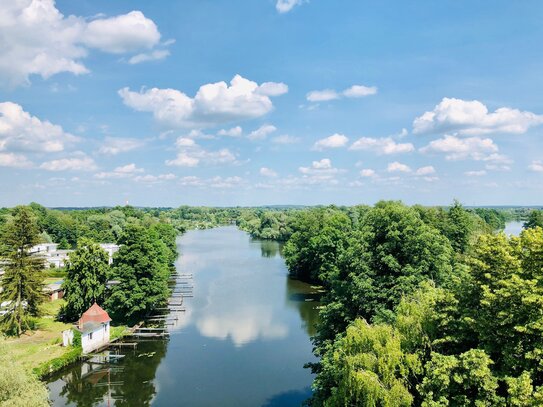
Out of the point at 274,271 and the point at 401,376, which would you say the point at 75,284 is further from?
the point at 274,271

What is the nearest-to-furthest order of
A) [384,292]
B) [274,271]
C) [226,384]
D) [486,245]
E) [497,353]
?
[497,353] → [486,245] → [384,292] → [226,384] → [274,271]

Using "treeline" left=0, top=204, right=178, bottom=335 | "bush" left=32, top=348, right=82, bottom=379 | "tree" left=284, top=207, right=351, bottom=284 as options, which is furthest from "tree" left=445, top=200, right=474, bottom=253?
"bush" left=32, top=348, right=82, bottom=379

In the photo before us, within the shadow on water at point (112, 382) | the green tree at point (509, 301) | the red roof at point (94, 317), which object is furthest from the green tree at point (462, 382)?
the red roof at point (94, 317)

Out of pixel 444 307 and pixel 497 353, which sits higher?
pixel 444 307

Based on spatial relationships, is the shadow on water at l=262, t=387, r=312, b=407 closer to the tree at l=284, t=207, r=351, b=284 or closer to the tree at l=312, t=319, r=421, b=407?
the tree at l=312, t=319, r=421, b=407

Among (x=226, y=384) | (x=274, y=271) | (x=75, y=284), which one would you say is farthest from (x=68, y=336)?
(x=274, y=271)

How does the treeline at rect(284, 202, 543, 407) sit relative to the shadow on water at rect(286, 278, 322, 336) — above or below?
above
